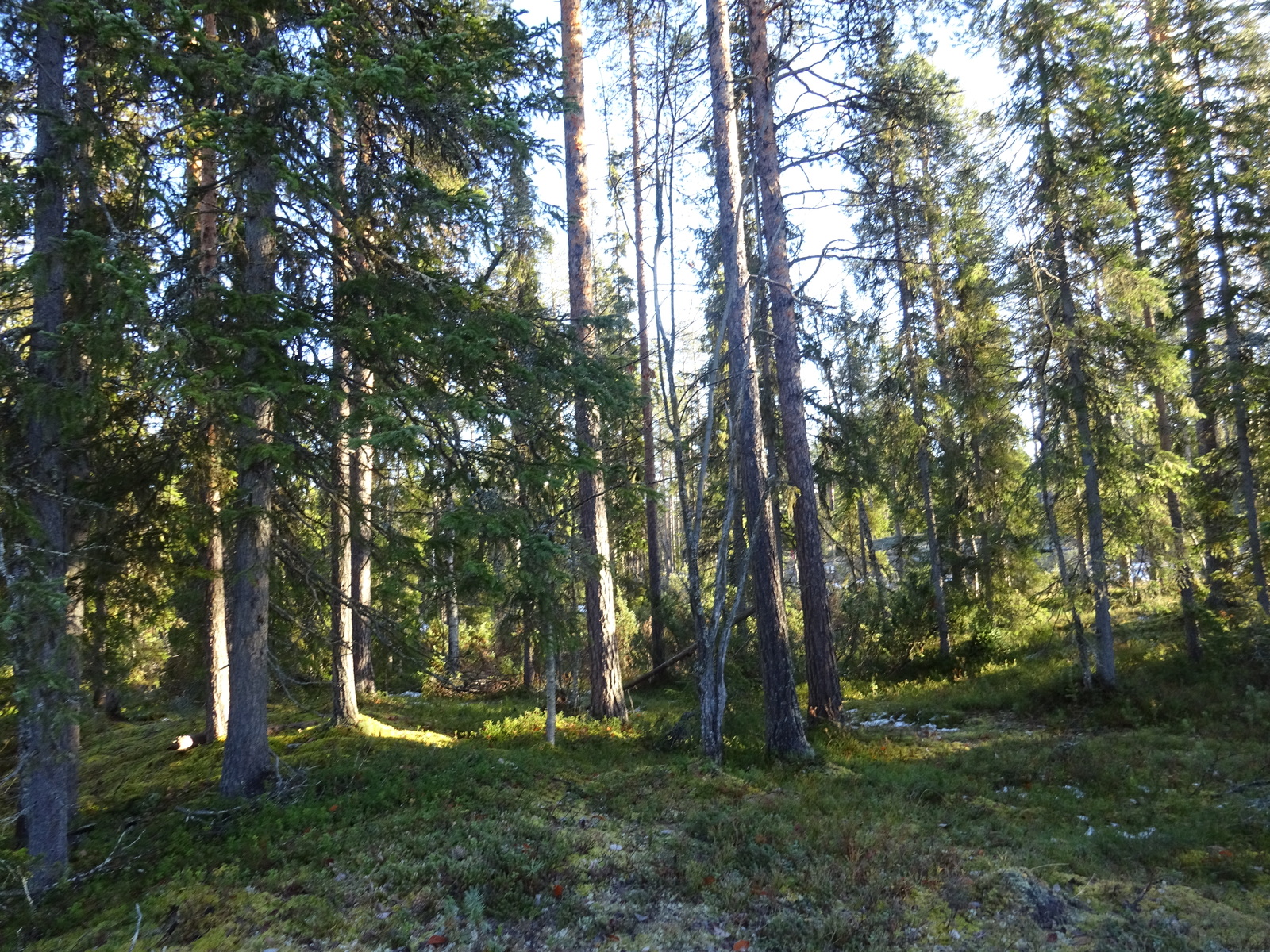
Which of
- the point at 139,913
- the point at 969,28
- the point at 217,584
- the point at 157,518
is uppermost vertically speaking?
the point at 969,28

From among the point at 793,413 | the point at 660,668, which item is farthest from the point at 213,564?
the point at 660,668

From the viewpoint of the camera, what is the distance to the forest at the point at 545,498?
597 centimetres

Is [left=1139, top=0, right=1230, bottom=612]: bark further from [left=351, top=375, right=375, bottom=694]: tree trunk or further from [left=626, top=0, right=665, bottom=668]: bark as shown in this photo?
[left=351, top=375, right=375, bottom=694]: tree trunk

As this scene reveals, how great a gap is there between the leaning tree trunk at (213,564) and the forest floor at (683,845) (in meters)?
0.68

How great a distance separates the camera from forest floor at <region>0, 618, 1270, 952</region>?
537cm

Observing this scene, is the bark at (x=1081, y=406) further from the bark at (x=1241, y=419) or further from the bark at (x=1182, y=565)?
the bark at (x=1241, y=419)

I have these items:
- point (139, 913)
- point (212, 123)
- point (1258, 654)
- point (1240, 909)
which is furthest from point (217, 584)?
point (1258, 654)

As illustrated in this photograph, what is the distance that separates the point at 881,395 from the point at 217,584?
50.4 ft

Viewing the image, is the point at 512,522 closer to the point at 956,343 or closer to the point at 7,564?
the point at 7,564

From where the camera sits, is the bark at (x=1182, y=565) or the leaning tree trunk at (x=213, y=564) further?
the bark at (x=1182, y=565)

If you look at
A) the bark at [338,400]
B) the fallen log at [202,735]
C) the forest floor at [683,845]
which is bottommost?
the forest floor at [683,845]

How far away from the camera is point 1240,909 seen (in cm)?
556

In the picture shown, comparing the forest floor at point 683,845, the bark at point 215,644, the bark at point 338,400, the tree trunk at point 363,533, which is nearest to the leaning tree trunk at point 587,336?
the forest floor at point 683,845

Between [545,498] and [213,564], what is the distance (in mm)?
5113
